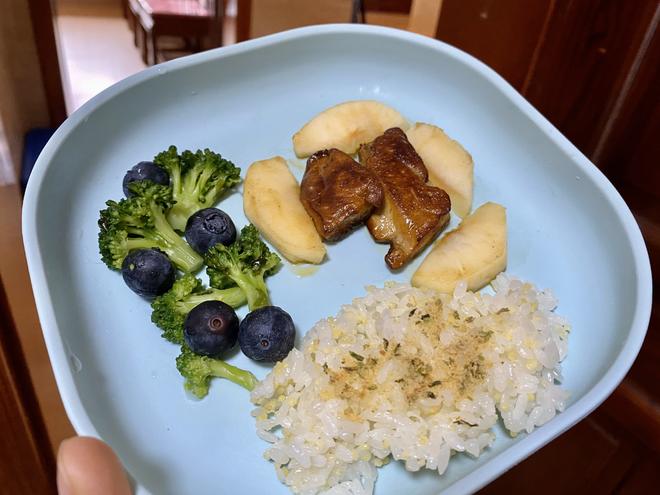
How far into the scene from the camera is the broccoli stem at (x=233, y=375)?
117cm

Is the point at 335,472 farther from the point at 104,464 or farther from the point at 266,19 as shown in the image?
the point at 266,19

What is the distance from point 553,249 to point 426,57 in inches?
24.0

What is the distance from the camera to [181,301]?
122cm

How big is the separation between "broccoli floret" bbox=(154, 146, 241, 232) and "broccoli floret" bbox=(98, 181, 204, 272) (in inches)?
1.7

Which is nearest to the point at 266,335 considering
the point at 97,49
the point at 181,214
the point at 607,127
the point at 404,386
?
the point at 404,386

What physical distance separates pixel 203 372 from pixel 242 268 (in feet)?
0.77

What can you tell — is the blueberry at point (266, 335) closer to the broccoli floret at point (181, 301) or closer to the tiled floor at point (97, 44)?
the broccoli floret at point (181, 301)

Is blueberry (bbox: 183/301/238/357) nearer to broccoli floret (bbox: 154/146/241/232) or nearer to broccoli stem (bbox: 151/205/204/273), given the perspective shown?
broccoli stem (bbox: 151/205/204/273)

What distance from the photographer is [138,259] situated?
124cm

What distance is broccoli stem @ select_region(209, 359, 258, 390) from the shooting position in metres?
1.17

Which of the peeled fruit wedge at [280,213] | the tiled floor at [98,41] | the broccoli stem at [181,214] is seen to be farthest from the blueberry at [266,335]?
the tiled floor at [98,41]

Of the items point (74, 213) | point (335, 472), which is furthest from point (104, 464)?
point (74, 213)

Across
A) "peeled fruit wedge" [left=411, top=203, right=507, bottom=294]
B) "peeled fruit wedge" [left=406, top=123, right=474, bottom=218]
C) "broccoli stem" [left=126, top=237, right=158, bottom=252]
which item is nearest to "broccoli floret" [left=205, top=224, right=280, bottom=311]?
"broccoli stem" [left=126, top=237, right=158, bottom=252]

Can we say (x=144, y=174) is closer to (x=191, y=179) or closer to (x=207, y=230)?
(x=191, y=179)
